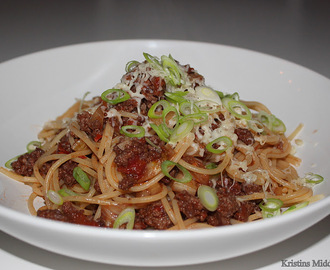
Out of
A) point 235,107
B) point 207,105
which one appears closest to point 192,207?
point 207,105

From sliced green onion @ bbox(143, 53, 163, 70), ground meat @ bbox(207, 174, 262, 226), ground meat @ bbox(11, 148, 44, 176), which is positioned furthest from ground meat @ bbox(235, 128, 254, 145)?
ground meat @ bbox(11, 148, 44, 176)

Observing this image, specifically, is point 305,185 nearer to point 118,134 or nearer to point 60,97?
point 118,134

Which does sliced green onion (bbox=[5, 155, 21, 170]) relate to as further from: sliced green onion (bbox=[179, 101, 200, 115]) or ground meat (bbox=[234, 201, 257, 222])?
ground meat (bbox=[234, 201, 257, 222])

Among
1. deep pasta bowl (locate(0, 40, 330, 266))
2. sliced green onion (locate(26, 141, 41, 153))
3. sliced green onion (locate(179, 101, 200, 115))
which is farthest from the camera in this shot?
sliced green onion (locate(26, 141, 41, 153))

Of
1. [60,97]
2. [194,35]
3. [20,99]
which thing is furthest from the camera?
[194,35]

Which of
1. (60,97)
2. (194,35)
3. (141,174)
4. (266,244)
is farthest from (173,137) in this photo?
(194,35)

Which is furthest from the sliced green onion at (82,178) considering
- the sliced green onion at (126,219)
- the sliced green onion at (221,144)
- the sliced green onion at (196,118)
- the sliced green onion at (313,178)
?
the sliced green onion at (313,178)

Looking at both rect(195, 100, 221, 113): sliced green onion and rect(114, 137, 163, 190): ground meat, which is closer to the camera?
rect(114, 137, 163, 190): ground meat
